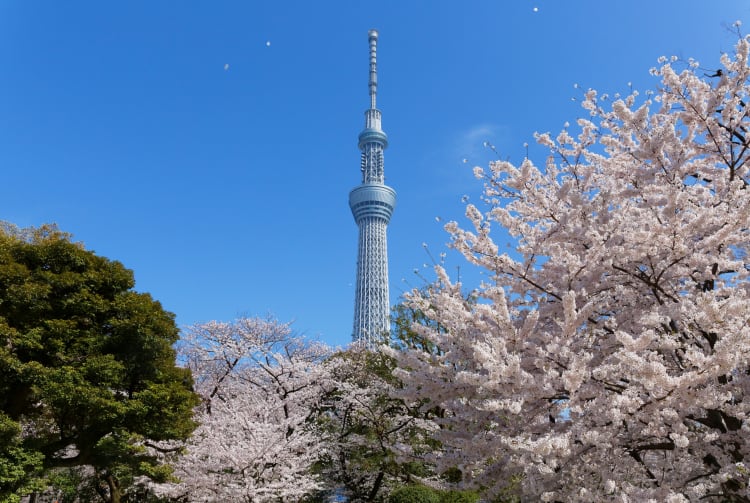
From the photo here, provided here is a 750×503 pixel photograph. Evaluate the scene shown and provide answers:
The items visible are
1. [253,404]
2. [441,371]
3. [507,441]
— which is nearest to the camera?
[507,441]

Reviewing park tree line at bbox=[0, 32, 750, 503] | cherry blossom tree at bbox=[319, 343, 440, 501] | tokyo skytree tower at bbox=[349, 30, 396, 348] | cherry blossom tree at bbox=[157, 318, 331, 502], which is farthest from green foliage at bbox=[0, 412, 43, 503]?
tokyo skytree tower at bbox=[349, 30, 396, 348]

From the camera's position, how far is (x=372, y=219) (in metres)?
94.6

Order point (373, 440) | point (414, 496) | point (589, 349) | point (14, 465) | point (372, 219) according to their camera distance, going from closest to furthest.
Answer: point (589, 349) → point (414, 496) → point (14, 465) → point (373, 440) → point (372, 219)

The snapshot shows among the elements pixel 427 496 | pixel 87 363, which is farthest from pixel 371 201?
Answer: pixel 427 496

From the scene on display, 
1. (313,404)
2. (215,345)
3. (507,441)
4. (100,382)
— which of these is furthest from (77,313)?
(507,441)

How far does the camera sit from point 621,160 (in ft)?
25.7

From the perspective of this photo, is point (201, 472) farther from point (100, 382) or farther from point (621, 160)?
point (621, 160)

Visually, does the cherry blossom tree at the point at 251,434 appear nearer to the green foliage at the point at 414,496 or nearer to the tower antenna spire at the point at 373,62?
the green foliage at the point at 414,496

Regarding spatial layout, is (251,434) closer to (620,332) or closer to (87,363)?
(87,363)

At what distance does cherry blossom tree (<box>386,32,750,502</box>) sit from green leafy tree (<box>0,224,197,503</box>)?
1044 cm

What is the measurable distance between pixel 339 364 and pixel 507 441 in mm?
15318

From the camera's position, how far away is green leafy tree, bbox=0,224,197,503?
13906mm

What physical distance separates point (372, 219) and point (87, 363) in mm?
81029

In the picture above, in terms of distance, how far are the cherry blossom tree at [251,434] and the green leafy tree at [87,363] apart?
1446 mm
